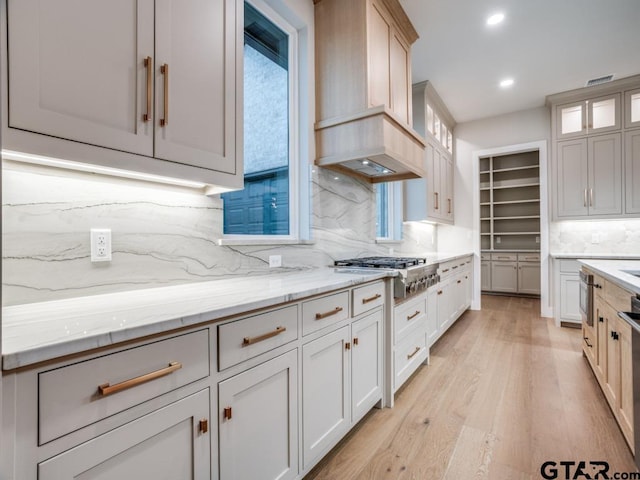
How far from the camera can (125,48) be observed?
3.64ft

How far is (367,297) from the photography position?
1.91 metres

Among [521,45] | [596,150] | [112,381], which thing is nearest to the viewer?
[112,381]

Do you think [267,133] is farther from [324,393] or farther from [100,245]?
[324,393]

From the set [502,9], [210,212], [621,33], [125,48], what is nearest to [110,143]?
[125,48]

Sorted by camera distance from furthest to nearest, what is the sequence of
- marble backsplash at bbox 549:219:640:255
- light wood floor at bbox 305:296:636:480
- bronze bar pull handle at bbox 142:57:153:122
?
marble backsplash at bbox 549:219:640:255
light wood floor at bbox 305:296:636:480
bronze bar pull handle at bbox 142:57:153:122

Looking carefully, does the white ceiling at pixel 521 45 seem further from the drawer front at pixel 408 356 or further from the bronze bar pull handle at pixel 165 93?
the drawer front at pixel 408 356

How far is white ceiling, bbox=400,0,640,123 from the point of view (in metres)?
2.78

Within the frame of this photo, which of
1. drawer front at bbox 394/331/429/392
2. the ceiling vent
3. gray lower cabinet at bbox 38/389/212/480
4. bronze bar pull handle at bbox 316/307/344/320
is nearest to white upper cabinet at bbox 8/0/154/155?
gray lower cabinet at bbox 38/389/212/480

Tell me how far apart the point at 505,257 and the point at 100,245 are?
652 cm

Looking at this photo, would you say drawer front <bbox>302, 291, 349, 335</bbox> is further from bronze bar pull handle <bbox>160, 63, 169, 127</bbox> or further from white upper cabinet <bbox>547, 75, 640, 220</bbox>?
white upper cabinet <bbox>547, 75, 640, 220</bbox>

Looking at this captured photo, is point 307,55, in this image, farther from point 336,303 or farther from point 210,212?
point 336,303

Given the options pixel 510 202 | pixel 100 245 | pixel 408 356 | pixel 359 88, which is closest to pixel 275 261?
pixel 100 245

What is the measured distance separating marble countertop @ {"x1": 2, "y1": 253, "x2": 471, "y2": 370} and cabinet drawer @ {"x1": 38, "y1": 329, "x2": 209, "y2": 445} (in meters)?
0.05

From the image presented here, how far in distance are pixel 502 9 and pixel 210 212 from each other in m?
2.97
